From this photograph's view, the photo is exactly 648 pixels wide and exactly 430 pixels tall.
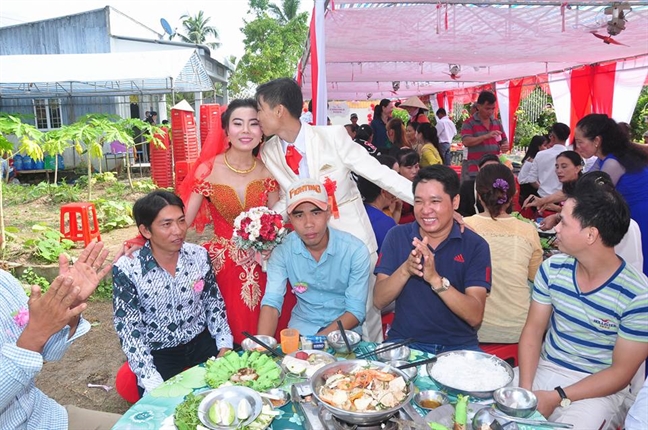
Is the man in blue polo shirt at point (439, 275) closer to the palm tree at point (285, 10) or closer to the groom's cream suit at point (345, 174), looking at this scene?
the groom's cream suit at point (345, 174)

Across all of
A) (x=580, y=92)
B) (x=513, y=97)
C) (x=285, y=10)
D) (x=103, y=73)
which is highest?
(x=285, y=10)

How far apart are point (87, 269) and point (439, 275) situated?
5.65 feet

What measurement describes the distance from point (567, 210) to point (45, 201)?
40.7ft

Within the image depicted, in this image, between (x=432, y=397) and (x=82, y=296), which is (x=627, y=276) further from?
(x=82, y=296)

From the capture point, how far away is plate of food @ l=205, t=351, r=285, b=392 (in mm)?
1921

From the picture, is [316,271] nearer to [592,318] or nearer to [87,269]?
[87,269]

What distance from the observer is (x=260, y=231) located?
9.50ft

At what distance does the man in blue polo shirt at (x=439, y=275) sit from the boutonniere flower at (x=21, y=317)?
1.70 meters

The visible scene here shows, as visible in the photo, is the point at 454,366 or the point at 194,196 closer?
the point at 454,366

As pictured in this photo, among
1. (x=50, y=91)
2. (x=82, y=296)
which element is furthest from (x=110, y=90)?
(x=82, y=296)

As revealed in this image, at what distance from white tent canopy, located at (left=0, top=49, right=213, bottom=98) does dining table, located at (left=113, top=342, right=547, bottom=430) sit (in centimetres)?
1120

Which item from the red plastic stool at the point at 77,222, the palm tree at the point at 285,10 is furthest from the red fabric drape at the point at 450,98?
the palm tree at the point at 285,10

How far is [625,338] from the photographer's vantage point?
6.93 feet

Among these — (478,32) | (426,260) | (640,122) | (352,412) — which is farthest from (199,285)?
(640,122)
